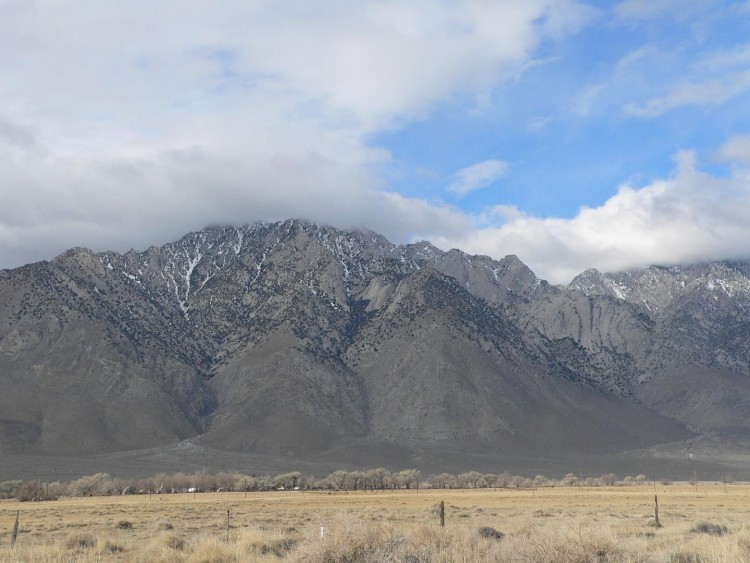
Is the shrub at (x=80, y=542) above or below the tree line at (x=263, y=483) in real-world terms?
above

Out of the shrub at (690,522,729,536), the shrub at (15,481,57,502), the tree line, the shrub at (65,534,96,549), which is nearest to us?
the shrub at (65,534,96,549)

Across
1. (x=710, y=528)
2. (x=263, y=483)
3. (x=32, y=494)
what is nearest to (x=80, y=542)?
(x=710, y=528)

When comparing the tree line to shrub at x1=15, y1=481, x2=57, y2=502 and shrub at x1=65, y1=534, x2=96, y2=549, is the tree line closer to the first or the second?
shrub at x1=15, y1=481, x2=57, y2=502

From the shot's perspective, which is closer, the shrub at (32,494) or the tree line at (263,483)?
the shrub at (32,494)

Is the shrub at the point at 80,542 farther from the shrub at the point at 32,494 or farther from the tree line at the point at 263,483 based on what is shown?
the tree line at the point at 263,483

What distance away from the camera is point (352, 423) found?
644ft

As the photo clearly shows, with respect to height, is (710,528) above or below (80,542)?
below

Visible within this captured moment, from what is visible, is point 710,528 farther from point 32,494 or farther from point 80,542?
point 32,494

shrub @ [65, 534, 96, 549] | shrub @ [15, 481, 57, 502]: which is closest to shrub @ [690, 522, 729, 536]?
shrub @ [65, 534, 96, 549]

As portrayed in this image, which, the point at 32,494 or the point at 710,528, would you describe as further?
the point at 32,494

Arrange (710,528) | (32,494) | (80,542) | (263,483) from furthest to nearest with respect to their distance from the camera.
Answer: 1. (263,483)
2. (32,494)
3. (710,528)
4. (80,542)

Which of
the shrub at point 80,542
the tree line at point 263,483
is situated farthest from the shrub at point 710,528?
the tree line at point 263,483

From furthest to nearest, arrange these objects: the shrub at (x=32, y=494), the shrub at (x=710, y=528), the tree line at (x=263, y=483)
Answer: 1. the tree line at (x=263, y=483)
2. the shrub at (x=32, y=494)
3. the shrub at (x=710, y=528)

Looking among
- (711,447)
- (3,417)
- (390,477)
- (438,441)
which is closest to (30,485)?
(390,477)
